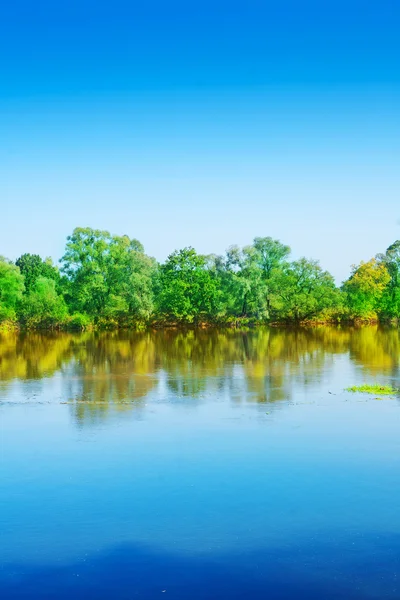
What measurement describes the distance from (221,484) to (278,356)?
26088 mm

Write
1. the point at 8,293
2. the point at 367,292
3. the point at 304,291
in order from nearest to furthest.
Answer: the point at 8,293 < the point at 304,291 < the point at 367,292

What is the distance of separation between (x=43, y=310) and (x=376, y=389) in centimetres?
5513

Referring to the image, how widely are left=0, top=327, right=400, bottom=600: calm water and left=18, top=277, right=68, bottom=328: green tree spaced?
157 ft

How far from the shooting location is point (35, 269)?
3730 inches

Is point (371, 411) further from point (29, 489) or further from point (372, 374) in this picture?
point (29, 489)

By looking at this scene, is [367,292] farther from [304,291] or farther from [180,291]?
[180,291]

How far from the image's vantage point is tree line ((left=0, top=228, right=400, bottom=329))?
2901 inches

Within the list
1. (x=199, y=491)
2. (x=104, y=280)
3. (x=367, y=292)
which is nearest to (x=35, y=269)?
(x=104, y=280)

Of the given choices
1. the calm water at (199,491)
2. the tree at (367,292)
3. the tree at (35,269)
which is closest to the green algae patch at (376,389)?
the calm water at (199,491)

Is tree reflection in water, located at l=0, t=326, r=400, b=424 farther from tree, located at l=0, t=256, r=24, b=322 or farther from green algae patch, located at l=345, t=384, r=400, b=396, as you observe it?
tree, located at l=0, t=256, r=24, b=322

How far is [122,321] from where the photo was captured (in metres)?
76.6

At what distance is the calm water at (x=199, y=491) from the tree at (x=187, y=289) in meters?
49.6

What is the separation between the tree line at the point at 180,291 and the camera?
242ft

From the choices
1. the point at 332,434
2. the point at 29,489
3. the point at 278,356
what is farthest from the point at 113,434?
the point at 278,356
